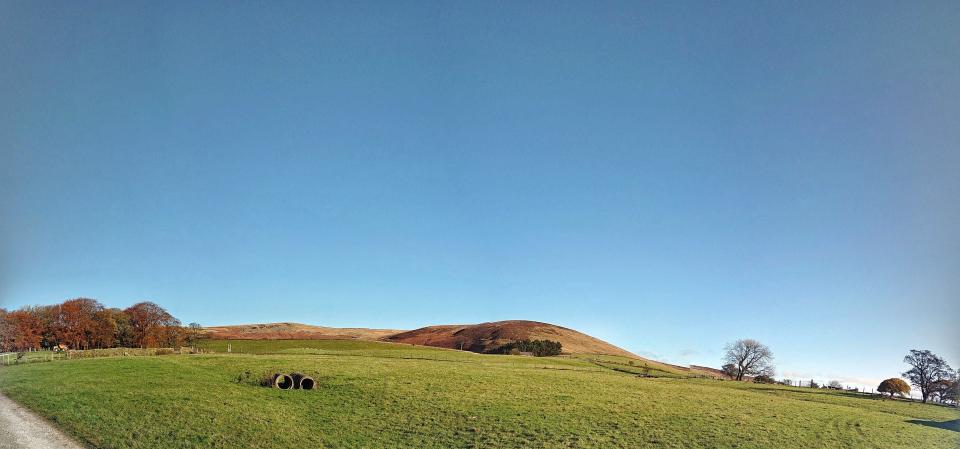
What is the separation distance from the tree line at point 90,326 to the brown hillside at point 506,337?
262 ft

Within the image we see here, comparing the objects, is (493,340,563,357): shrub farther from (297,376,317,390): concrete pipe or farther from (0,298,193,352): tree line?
(297,376,317,390): concrete pipe

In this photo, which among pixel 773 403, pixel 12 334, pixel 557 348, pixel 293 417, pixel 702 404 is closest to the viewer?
pixel 293 417

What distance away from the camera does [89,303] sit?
10712 cm

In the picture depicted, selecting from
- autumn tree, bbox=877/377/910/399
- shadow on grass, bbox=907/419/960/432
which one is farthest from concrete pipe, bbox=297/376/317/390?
autumn tree, bbox=877/377/910/399

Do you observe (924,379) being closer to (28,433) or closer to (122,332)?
(28,433)

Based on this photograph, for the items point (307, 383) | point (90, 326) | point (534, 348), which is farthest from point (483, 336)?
point (307, 383)

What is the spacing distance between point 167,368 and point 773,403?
54.7 m

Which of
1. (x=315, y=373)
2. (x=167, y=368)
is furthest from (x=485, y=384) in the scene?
(x=167, y=368)

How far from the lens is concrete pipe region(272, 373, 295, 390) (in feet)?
140

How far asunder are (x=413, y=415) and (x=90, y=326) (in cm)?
9507

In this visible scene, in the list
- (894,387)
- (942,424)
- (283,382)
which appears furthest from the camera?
(894,387)

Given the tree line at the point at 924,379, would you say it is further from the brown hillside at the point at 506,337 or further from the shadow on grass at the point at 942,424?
the brown hillside at the point at 506,337

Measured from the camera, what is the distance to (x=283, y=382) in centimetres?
4325

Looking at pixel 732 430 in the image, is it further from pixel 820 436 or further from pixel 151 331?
pixel 151 331
